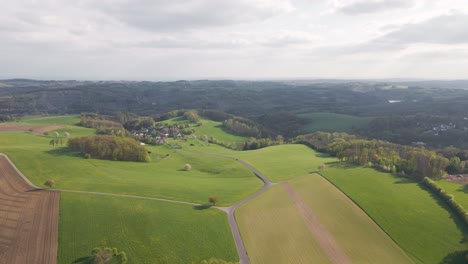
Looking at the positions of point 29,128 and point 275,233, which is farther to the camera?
point 29,128

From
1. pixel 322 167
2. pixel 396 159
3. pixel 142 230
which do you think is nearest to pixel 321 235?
pixel 142 230

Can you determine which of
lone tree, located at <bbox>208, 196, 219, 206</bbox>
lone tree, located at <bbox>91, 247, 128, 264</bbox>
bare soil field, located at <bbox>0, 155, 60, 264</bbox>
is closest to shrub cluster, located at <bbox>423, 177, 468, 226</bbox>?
lone tree, located at <bbox>208, 196, 219, 206</bbox>

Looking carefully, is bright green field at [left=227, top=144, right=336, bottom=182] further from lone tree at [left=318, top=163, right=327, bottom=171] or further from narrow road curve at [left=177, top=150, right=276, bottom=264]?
narrow road curve at [left=177, top=150, right=276, bottom=264]

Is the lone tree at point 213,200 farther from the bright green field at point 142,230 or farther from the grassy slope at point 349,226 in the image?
the grassy slope at point 349,226

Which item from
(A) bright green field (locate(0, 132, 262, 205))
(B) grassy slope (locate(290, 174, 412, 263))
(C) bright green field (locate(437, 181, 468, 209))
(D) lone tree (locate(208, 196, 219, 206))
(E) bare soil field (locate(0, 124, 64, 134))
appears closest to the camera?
(B) grassy slope (locate(290, 174, 412, 263))

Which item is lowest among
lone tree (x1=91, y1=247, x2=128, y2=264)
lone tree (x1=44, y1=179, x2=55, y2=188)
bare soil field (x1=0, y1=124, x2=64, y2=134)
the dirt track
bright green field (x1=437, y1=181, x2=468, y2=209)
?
the dirt track

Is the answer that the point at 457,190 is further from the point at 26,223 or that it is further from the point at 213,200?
the point at 26,223

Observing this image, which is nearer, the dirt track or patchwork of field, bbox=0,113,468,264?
the dirt track
